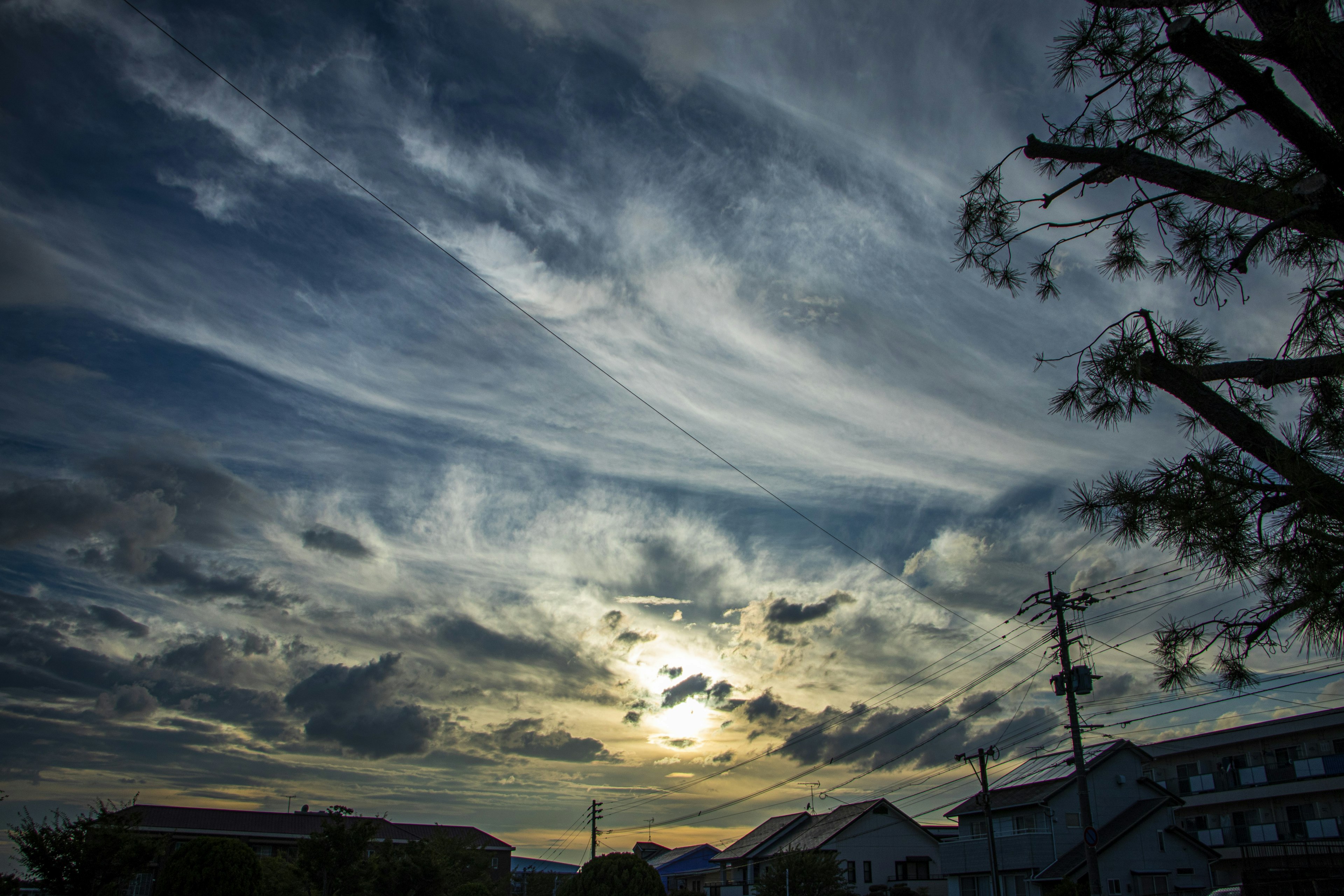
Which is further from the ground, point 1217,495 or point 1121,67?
point 1121,67

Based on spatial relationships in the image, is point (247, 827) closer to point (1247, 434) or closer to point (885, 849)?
point (885, 849)

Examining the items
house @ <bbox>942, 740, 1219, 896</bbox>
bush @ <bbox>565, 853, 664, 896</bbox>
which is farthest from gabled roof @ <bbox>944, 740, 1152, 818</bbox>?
bush @ <bbox>565, 853, 664, 896</bbox>

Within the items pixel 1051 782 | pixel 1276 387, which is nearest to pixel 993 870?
pixel 1051 782

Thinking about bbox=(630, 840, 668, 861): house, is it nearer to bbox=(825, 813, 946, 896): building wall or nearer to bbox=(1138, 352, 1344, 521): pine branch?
bbox=(825, 813, 946, 896): building wall

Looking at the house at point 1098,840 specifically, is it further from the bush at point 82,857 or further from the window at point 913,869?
the bush at point 82,857

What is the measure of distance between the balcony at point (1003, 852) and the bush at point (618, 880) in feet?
52.3

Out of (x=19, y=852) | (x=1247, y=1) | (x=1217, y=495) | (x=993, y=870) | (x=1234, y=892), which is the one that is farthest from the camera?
(x=993, y=870)

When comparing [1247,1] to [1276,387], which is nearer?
[1247,1]

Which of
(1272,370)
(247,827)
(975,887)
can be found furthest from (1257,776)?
(247,827)

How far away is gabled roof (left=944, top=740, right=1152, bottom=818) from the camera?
1319 inches

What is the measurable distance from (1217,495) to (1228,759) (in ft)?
140

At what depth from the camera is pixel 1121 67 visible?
614 cm

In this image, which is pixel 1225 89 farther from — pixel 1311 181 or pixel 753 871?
pixel 753 871

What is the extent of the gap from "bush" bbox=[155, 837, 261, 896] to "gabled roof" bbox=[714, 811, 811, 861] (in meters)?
43.7
